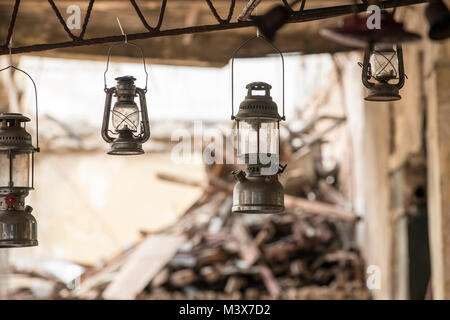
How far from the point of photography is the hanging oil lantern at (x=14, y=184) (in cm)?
505

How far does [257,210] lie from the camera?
17.1 feet

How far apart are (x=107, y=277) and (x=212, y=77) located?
32.8ft

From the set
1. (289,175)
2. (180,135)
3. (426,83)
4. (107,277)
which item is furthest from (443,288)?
(180,135)

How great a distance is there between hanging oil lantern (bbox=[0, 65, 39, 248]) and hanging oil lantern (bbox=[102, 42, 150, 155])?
46 centimetres

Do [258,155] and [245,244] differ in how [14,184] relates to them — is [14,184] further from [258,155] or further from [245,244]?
[245,244]

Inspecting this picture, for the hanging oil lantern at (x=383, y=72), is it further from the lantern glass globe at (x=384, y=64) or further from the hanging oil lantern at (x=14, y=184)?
the hanging oil lantern at (x=14, y=184)

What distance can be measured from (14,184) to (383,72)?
2.24 meters

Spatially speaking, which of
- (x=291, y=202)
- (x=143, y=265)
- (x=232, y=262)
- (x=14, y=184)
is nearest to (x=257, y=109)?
(x=14, y=184)

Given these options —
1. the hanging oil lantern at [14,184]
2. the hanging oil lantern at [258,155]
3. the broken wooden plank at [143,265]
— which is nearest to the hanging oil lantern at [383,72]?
the hanging oil lantern at [258,155]

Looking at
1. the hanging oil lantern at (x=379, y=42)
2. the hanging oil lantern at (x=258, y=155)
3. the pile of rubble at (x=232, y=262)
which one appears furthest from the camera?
the pile of rubble at (x=232, y=262)

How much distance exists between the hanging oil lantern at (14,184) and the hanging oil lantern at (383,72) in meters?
1.96

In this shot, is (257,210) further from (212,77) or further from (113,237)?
(212,77)

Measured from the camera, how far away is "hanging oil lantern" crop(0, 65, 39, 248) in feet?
16.6

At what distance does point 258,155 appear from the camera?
5.22 meters
